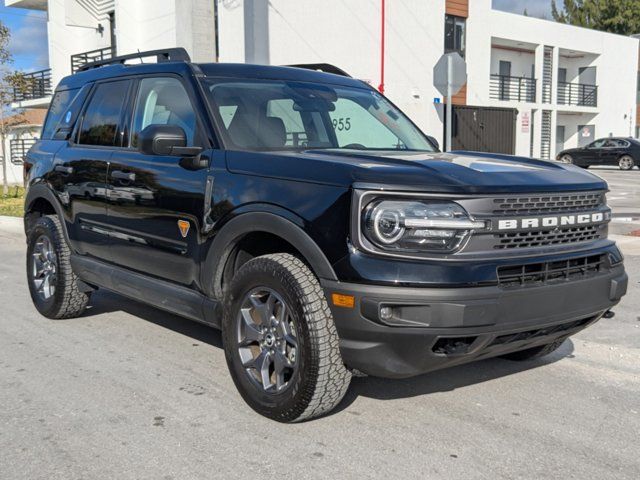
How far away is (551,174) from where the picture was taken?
12.3 feet

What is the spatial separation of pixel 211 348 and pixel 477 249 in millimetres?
2514

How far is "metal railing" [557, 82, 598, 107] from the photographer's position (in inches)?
1448

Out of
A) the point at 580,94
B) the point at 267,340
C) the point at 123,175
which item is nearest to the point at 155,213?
the point at 123,175

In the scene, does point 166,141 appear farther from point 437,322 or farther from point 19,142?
point 19,142

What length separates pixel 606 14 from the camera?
54469mm

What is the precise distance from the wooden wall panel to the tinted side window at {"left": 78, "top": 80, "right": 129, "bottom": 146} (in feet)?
73.6

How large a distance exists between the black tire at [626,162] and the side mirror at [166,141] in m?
29.4

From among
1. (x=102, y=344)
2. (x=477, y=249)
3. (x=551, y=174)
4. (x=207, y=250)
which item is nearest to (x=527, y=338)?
(x=477, y=249)

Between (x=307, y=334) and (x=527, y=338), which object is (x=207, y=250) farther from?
(x=527, y=338)

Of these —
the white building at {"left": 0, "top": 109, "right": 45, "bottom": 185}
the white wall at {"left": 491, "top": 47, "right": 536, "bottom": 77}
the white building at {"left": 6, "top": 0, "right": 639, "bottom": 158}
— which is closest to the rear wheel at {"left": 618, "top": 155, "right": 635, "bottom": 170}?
the white building at {"left": 6, "top": 0, "right": 639, "bottom": 158}

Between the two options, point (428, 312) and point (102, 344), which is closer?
point (428, 312)

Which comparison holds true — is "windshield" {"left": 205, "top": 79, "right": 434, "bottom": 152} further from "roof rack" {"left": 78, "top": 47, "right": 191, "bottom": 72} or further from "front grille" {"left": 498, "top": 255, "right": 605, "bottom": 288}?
"front grille" {"left": 498, "top": 255, "right": 605, "bottom": 288}

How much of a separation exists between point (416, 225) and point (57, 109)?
421 centimetres

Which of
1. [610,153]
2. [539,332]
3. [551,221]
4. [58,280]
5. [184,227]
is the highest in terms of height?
[610,153]
